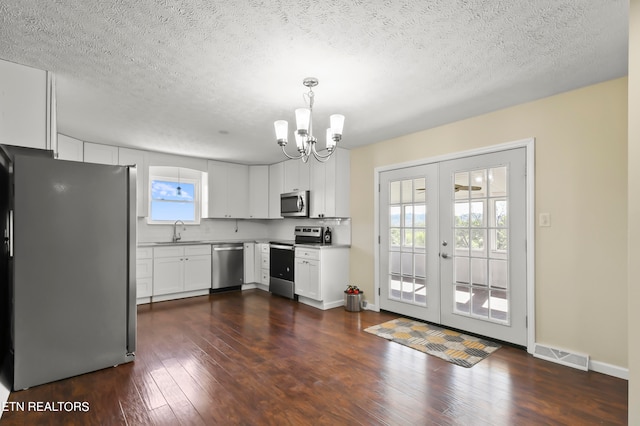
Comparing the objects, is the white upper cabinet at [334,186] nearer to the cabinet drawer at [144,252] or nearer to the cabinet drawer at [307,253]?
the cabinet drawer at [307,253]

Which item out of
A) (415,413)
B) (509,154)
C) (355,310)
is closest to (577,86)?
(509,154)

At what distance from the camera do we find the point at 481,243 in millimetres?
3535

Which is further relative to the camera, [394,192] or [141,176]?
[141,176]

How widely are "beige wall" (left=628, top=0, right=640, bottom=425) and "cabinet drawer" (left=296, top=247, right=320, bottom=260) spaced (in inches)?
137

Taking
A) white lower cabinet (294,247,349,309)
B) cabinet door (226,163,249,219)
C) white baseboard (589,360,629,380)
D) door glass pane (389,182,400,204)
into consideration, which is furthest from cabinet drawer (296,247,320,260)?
white baseboard (589,360,629,380)

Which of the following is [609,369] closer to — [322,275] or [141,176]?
[322,275]

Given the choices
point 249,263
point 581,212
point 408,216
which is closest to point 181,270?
point 249,263

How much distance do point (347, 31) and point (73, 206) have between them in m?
2.52

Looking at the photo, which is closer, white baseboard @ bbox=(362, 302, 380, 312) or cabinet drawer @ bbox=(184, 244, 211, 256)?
white baseboard @ bbox=(362, 302, 380, 312)

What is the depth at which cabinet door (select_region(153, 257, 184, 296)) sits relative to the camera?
511cm

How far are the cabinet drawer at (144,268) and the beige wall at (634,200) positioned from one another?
5376 mm

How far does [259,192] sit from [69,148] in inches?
119

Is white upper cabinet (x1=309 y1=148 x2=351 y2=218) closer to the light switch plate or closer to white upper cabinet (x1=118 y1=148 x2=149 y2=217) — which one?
the light switch plate

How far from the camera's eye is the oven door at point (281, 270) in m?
5.31
